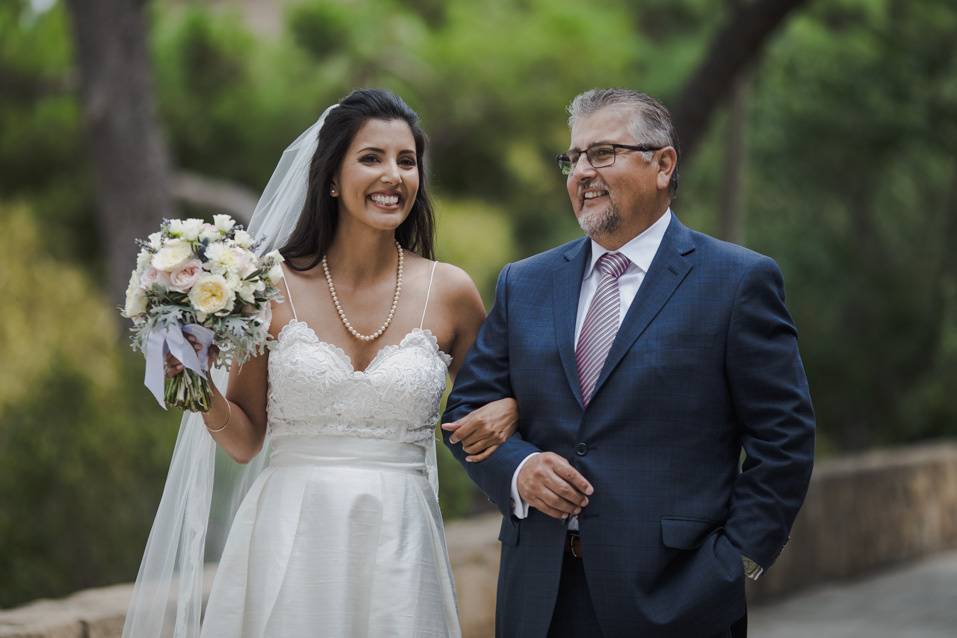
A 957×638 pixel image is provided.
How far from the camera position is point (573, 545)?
3.40 metres

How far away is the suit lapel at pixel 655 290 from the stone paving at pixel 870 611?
4452 mm

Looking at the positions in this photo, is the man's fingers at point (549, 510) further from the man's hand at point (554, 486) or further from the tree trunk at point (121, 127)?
the tree trunk at point (121, 127)

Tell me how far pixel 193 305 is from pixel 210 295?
52 millimetres

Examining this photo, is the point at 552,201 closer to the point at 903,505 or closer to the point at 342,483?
the point at 903,505

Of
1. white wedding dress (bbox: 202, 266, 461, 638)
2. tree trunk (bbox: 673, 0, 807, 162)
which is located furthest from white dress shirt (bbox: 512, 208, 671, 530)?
tree trunk (bbox: 673, 0, 807, 162)

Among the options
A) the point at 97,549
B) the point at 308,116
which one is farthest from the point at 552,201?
the point at 97,549

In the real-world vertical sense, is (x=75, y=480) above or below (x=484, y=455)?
below

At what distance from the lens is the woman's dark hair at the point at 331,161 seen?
3.89m

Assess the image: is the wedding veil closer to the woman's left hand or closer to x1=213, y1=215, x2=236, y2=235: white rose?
x1=213, y1=215, x2=236, y2=235: white rose

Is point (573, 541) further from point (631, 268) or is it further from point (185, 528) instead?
point (185, 528)

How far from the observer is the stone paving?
7.59m

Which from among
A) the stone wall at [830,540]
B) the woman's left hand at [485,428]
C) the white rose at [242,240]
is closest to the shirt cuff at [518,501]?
the woman's left hand at [485,428]

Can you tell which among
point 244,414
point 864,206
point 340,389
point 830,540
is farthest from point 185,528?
point 864,206

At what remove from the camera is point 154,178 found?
10227mm
